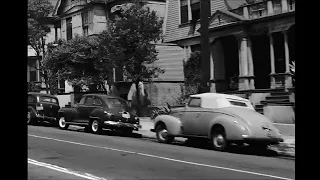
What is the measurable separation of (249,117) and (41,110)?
13.2 metres

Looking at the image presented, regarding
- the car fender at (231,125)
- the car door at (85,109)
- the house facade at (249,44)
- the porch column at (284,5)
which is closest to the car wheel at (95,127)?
the car door at (85,109)

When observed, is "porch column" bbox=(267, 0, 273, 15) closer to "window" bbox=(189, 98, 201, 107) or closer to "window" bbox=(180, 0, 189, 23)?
"window" bbox=(180, 0, 189, 23)

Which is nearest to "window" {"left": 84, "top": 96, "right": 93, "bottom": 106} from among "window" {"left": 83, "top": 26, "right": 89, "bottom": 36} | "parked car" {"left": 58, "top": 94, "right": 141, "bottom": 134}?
"parked car" {"left": 58, "top": 94, "right": 141, "bottom": 134}

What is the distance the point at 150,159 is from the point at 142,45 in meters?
12.7

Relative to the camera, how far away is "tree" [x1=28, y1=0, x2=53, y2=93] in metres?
33.7

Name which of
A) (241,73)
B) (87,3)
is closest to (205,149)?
(241,73)

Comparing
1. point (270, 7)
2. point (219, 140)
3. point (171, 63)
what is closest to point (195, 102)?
point (219, 140)

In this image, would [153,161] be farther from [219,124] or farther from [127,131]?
[127,131]

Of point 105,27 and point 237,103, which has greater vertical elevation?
point 105,27

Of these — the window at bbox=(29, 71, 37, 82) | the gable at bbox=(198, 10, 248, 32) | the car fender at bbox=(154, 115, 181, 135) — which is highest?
the gable at bbox=(198, 10, 248, 32)

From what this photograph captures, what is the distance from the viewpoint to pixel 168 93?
27797 millimetres

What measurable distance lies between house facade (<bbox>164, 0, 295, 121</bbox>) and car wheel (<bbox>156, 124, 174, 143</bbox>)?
16.7 ft

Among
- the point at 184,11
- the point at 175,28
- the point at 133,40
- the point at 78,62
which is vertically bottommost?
the point at 78,62
